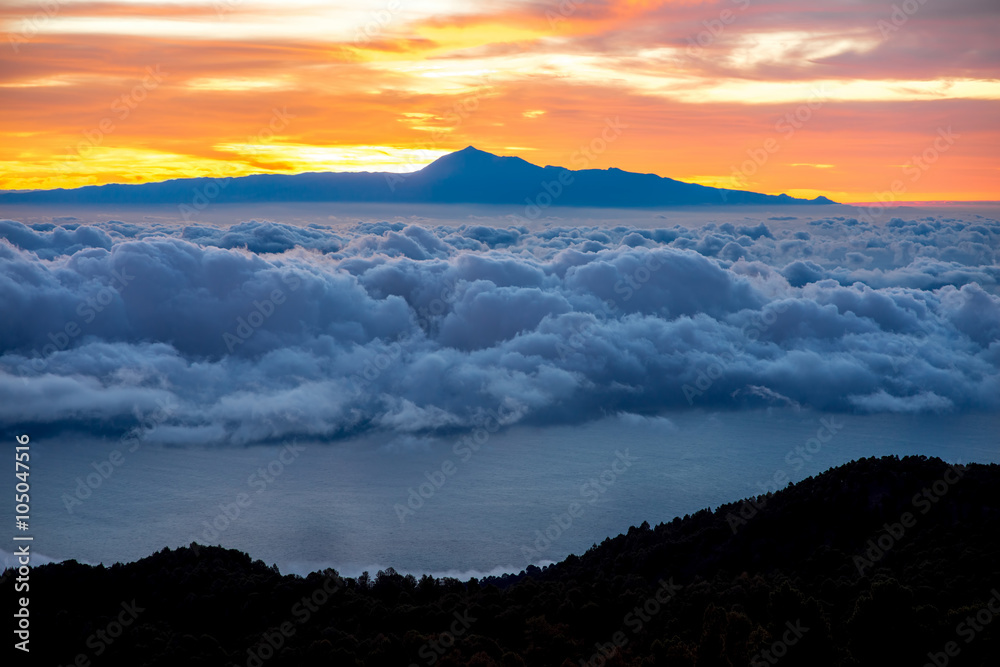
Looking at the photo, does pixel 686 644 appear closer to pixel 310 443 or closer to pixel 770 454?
pixel 770 454

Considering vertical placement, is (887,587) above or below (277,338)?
above

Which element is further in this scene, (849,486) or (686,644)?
(849,486)

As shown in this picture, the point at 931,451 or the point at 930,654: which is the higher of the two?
the point at 930,654

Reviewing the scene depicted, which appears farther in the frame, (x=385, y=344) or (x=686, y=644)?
(x=385, y=344)

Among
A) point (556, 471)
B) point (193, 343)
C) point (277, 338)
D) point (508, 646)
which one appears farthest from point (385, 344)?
point (508, 646)

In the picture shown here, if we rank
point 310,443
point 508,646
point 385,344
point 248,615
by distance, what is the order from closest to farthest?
point 508,646 < point 248,615 < point 310,443 < point 385,344

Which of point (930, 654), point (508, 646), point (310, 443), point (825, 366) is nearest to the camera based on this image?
point (930, 654)

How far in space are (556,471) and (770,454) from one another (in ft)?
118

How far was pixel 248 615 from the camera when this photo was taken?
3031cm

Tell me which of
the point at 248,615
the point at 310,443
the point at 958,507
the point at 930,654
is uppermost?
the point at 930,654

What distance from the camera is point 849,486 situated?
43.5 metres

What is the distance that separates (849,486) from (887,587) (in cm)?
2340

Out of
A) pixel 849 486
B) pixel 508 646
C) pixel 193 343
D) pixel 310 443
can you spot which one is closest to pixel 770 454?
pixel 310 443

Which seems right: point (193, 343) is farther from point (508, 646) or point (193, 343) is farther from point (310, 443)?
point (508, 646)
